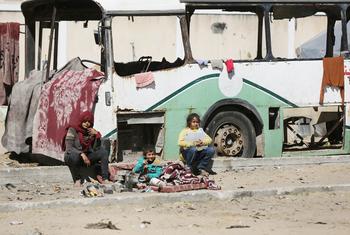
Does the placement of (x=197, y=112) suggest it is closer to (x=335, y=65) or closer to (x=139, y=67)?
(x=139, y=67)

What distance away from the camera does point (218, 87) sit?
1076 centimetres

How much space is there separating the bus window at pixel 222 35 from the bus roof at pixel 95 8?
327 inches

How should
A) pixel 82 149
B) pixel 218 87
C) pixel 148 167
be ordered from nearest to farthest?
pixel 148 167 → pixel 82 149 → pixel 218 87

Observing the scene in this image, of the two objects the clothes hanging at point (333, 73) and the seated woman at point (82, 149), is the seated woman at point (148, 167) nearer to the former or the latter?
the seated woman at point (82, 149)

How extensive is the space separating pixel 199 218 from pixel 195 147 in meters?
2.44

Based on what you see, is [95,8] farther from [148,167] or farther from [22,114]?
[148,167]

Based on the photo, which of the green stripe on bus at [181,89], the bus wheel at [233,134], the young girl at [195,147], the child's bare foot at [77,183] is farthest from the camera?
the bus wheel at [233,134]

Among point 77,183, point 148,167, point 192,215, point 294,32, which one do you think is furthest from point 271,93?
point 294,32

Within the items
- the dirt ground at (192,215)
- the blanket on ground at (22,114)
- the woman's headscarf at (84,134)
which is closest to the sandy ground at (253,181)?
the dirt ground at (192,215)

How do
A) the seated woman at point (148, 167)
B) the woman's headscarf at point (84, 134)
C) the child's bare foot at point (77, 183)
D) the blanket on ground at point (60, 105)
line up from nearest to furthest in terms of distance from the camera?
the seated woman at point (148, 167) → the child's bare foot at point (77, 183) → the woman's headscarf at point (84, 134) → the blanket on ground at point (60, 105)

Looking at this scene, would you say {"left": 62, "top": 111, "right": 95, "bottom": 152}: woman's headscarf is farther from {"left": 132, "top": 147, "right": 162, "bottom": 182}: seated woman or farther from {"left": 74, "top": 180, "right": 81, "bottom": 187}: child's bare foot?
Result: {"left": 132, "top": 147, "right": 162, "bottom": 182}: seated woman

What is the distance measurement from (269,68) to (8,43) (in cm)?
835

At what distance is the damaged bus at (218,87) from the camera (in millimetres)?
10352

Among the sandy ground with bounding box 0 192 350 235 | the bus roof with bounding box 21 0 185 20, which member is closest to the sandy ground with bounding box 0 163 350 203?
the sandy ground with bounding box 0 192 350 235
